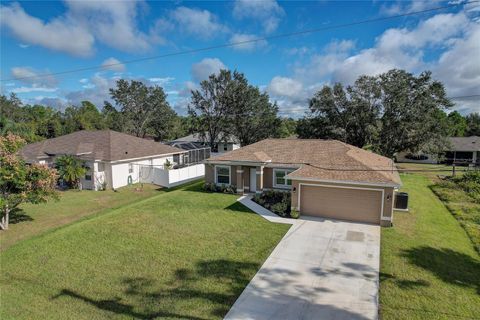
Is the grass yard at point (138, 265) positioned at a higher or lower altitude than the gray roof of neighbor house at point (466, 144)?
lower

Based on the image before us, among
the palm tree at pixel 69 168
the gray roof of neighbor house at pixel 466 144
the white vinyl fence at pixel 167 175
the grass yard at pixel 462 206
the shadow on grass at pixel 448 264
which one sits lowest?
the shadow on grass at pixel 448 264

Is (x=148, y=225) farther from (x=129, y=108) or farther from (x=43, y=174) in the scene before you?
(x=129, y=108)

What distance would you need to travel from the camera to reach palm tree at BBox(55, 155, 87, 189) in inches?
851

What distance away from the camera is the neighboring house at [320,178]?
47.7 feet

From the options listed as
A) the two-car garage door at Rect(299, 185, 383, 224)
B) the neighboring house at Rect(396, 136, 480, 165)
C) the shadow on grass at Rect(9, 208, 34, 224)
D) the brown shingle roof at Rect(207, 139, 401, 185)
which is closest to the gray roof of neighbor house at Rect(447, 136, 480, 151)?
the neighboring house at Rect(396, 136, 480, 165)

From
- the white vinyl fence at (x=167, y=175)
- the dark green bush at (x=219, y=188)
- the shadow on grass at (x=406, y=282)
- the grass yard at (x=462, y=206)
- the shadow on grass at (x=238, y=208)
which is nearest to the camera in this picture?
the shadow on grass at (x=406, y=282)

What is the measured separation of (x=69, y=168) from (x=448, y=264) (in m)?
23.6

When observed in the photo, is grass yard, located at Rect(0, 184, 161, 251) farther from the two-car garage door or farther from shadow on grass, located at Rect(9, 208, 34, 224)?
the two-car garage door

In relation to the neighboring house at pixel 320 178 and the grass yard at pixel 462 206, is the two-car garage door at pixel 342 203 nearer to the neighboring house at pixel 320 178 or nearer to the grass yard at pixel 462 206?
the neighboring house at pixel 320 178

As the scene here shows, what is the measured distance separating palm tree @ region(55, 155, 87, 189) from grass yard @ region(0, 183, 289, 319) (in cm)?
759

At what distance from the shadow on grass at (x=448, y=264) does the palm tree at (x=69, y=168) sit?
71.4 ft

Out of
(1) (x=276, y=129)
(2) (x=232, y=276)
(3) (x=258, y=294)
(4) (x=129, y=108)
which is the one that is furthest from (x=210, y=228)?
(4) (x=129, y=108)

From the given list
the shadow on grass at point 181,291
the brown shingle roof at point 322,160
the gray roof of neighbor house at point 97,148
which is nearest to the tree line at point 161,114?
the gray roof of neighbor house at point 97,148

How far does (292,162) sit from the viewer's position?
19.4 metres
